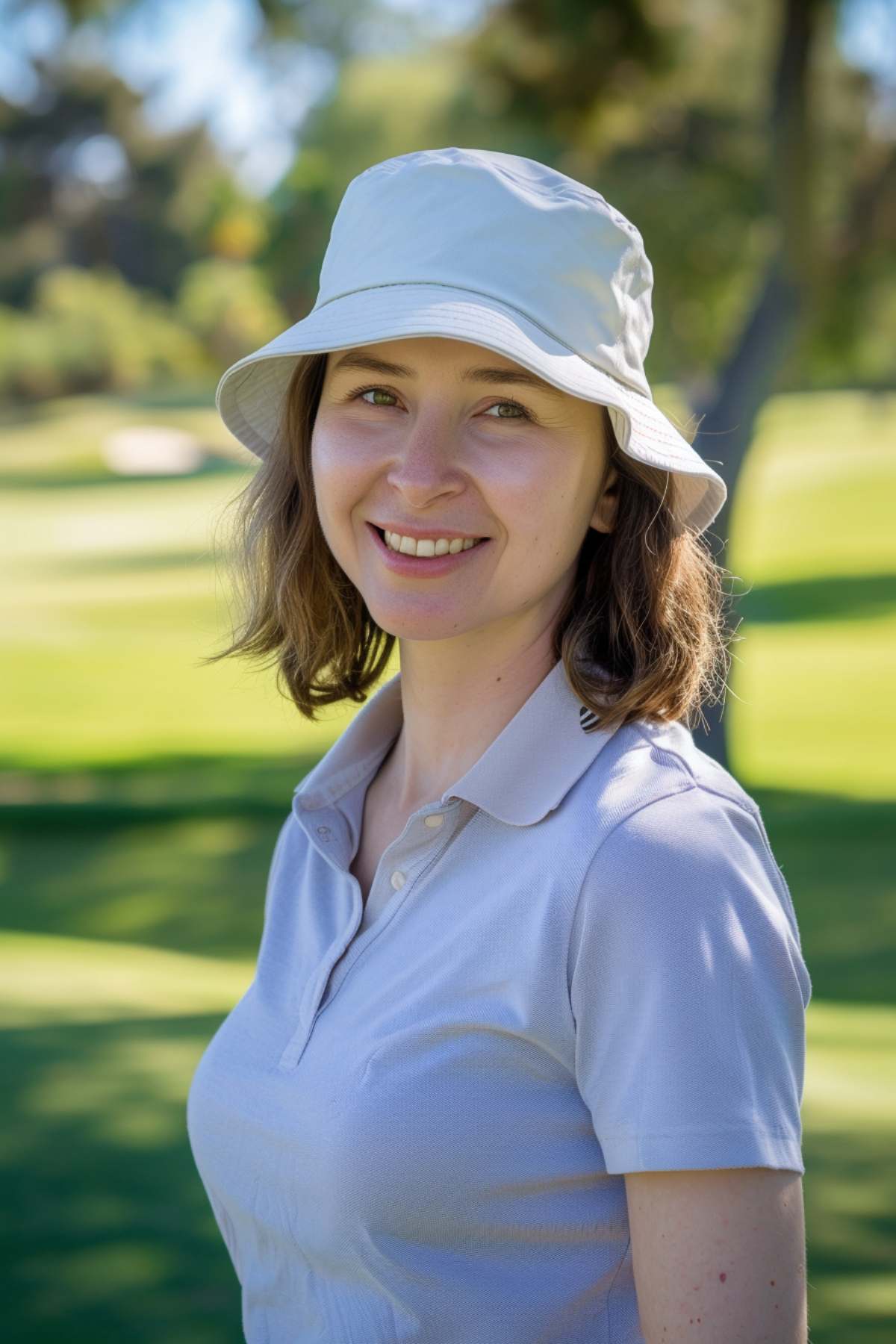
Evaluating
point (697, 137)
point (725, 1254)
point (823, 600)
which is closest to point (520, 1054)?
point (725, 1254)

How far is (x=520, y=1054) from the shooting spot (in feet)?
5.09

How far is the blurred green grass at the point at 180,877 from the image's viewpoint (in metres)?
3.29

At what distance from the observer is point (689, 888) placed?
1463 millimetres

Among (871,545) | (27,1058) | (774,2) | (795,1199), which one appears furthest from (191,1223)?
(871,545)

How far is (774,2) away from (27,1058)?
7.54 meters

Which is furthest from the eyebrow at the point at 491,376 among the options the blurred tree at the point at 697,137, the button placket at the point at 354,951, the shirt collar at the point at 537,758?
the blurred tree at the point at 697,137

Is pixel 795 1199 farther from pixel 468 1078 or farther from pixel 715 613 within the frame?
pixel 715 613

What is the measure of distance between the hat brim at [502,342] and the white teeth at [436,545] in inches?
7.7

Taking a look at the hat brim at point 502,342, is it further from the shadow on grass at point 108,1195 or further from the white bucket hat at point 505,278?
the shadow on grass at point 108,1195

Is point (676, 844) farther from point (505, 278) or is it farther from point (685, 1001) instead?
point (505, 278)

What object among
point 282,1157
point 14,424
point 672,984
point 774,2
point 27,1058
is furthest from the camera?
point 14,424

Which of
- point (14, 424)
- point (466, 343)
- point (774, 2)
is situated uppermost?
point (774, 2)

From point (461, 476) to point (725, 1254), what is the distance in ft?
2.68

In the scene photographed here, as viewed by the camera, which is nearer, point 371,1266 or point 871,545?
point 371,1266
